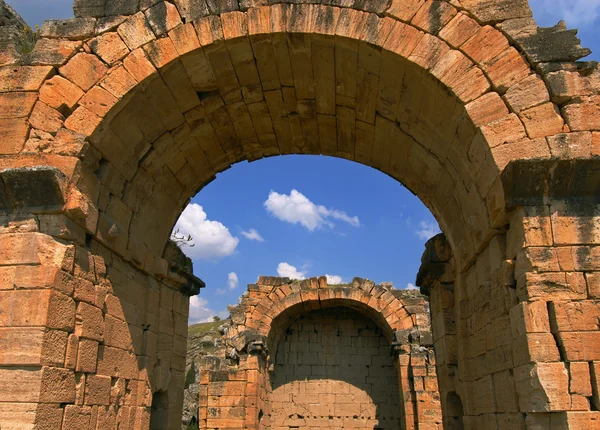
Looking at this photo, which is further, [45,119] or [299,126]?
[299,126]

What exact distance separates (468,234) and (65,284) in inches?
192

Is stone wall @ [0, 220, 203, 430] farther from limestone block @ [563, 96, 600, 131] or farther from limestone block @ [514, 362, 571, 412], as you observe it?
limestone block @ [563, 96, 600, 131]

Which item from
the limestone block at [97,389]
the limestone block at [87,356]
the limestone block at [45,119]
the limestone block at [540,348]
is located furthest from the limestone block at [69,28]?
the limestone block at [540,348]

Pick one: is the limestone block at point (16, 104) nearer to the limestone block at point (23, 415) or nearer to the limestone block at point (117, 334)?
the limestone block at point (117, 334)

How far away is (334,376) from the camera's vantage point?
61.2 ft

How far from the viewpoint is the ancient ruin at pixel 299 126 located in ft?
16.7

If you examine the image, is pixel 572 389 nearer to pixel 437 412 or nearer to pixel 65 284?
pixel 65 284

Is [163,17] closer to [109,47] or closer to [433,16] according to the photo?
[109,47]

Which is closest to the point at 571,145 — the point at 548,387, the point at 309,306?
the point at 548,387

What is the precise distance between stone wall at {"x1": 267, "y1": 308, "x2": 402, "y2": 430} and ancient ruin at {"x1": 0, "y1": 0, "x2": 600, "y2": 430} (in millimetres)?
10825

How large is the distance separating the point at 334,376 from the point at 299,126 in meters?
12.8

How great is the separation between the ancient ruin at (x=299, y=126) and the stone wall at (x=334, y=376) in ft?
35.5

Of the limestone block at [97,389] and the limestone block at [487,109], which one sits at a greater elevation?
the limestone block at [487,109]

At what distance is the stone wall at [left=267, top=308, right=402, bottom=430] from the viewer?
1803 centimetres
